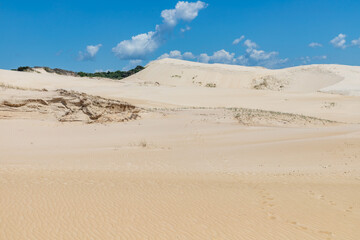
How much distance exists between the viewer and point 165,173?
973cm

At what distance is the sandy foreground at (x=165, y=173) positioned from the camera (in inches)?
212

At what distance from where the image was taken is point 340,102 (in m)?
34.2

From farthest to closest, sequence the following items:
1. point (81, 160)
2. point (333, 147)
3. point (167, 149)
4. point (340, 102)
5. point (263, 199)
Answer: point (340, 102) < point (167, 149) < point (333, 147) < point (81, 160) < point (263, 199)

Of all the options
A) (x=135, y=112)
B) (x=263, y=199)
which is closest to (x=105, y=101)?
(x=135, y=112)

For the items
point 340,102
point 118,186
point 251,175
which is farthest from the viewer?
point 340,102

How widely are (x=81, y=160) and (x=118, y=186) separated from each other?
405 centimetres

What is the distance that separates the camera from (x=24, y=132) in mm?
16156

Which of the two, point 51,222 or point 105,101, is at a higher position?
point 105,101

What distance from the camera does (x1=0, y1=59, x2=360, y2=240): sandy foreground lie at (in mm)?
5393

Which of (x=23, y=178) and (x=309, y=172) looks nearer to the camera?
(x=23, y=178)

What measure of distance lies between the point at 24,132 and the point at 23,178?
866 cm

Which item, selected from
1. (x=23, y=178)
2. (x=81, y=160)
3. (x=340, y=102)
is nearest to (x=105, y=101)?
(x=81, y=160)

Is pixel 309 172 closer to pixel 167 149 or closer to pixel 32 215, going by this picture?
pixel 167 149

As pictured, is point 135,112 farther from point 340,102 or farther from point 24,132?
point 340,102
